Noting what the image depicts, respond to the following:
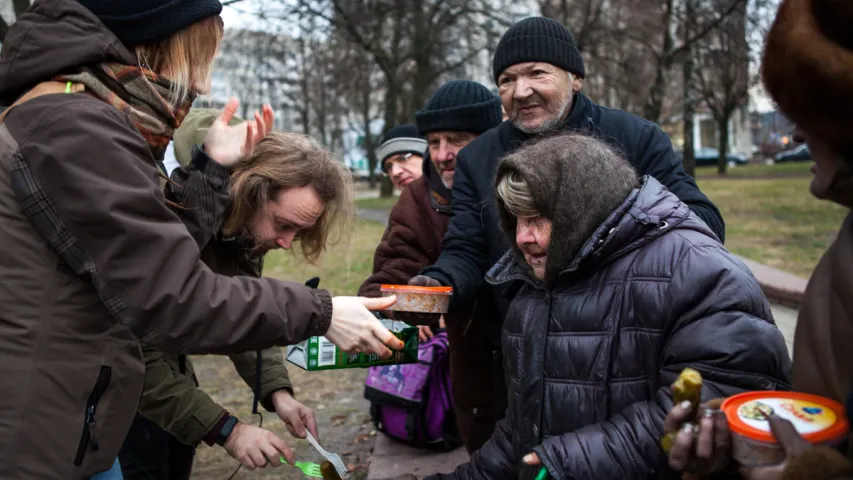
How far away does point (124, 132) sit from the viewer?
166cm

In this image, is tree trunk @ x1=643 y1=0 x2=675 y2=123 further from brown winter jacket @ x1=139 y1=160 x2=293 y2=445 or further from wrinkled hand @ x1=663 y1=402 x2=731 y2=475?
wrinkled hand @ x1=663 y1=402 x2=731 y2=475

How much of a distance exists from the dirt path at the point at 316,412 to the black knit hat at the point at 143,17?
2.87m

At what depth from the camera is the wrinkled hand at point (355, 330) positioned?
79.0 inches

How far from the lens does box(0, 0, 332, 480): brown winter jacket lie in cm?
159

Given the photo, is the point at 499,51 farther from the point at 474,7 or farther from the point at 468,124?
the point at 474,7

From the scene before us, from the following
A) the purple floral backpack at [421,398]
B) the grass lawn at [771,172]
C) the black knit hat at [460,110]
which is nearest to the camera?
the black knit hat at [460,110]

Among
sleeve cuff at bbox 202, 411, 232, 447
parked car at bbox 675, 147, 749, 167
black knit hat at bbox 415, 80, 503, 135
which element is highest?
black knit hat at bbox 415, 80, 503, 135

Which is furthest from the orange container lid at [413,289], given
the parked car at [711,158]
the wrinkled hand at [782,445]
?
the parked car at [711,158]

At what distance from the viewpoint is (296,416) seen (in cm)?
286

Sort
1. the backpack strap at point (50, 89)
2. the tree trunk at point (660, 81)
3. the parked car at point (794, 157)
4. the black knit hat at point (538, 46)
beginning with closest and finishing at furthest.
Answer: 1. the backpack strap at point (50, 89)
2. the black knit hat at point (538, 46)
3. the tree trunk at point (660, 81)
4. the parked car at point (794, 157)

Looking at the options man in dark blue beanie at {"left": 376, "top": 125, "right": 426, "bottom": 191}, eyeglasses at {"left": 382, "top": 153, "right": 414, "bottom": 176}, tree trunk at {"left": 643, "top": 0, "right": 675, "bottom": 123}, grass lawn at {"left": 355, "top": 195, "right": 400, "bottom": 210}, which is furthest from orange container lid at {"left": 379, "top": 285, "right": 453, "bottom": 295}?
grass lawn at {"left": 355, "top": 195, "right": 400, "bottom": 210}

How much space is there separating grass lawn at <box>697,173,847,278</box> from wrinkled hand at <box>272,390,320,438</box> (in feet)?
17.3

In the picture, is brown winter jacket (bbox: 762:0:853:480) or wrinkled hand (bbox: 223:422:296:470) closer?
brown winter jacket (bbox: 762:0:853:480)

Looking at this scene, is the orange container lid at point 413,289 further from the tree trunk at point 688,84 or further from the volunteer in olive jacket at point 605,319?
the tree trunk at point 688,84
